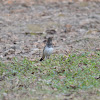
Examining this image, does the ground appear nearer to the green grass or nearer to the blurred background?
the blurred background

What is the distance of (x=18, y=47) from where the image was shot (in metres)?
10.5

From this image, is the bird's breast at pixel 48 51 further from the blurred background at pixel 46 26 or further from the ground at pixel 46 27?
the blurred background at pixel 46 26

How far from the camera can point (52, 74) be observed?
25.1 ft

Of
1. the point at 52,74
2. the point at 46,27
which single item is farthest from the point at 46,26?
the point at 52,74

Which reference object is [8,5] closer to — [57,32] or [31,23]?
[31,23]

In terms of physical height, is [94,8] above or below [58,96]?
above

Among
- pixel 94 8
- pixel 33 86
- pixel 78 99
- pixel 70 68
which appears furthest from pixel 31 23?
pixel 78 99

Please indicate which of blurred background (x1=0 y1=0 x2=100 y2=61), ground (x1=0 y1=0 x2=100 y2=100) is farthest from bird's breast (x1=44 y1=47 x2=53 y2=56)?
blurred background (x1=0 y1=0 x2=100 y2=61)

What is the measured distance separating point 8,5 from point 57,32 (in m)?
5.38

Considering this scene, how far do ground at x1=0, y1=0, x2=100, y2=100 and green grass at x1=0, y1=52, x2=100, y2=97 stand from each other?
0.50 metres

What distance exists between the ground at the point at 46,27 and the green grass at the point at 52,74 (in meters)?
0.50

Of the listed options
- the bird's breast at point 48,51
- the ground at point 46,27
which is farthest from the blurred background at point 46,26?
the bird's breast at point 48,51

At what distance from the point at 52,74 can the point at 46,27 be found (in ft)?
19.4

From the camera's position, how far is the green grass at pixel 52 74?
6855mm
